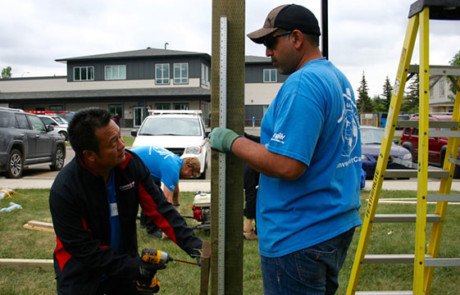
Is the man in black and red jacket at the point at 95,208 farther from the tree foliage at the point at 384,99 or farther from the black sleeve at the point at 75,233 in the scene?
the tree foliage at the point at 384,99

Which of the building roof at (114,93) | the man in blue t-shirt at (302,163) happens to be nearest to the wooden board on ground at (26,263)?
the man in blue t-shirt at (302,163)

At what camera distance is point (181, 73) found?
50.2 metres

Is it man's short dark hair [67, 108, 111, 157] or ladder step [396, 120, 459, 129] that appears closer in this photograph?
man's short dark hair [67, 108, 111, 157]

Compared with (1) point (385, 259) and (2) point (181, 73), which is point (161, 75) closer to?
(2) point (181, 73)

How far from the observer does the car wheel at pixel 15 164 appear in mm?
13096

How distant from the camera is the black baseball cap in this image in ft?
7.36

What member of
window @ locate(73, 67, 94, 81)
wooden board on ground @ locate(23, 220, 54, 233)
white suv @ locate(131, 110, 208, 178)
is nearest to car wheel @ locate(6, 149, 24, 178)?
white suv @ locate(131, 110, 208, 178)

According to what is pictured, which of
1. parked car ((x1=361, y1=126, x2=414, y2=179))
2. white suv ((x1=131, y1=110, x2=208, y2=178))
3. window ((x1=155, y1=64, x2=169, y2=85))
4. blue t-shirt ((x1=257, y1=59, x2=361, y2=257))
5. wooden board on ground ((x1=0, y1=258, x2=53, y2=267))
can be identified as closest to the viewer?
blue t-shirt ((x1=257, y1=59, x2=361, y2=257))

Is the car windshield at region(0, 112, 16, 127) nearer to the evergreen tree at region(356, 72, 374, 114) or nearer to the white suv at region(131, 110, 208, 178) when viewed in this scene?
the white suv at region(131, 110, 208, 178)

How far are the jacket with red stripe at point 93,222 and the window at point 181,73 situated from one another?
156ft

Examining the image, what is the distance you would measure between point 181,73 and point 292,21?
160 ft

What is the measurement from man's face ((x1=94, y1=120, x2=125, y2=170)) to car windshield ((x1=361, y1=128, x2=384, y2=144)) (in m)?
12.7

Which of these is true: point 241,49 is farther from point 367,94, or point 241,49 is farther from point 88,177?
point 367,94

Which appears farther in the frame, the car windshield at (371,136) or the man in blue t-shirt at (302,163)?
the car windshield at (371,136)
